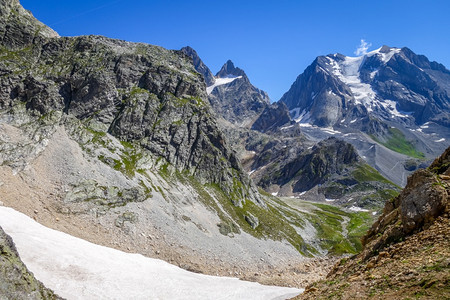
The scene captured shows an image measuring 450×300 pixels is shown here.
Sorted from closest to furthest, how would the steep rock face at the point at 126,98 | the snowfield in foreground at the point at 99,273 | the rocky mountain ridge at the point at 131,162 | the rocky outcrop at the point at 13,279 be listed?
the rocky outcrop at the point at 13,279 → the snowfield in foreground at the point at 99,273 → the rocky mountain ridge at the point at 131,162 → the steep rock face at the point at 126,98

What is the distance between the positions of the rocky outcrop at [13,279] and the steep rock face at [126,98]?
70.0 meters

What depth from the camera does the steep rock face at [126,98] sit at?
82.9 metres

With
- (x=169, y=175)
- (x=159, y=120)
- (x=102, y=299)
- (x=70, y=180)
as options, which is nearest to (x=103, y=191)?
(x=70, y=180)

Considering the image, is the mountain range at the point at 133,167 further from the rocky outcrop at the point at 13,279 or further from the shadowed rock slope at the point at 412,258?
the shadowed rock slope at the point at 412,258

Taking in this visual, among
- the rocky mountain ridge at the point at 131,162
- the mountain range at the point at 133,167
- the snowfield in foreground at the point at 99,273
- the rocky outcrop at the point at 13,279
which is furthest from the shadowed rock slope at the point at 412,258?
the rocky mountain ridge at the point at 131,162

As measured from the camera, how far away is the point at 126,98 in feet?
313

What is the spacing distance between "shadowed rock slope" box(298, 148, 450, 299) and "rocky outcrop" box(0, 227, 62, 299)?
16054mm

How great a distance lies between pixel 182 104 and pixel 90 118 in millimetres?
31990

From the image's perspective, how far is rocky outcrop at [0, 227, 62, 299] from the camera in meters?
13.9

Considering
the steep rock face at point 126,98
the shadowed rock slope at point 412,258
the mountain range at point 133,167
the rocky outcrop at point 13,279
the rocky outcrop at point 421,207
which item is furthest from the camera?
the steep rock face at point 126,98

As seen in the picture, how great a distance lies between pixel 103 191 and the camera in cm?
5619

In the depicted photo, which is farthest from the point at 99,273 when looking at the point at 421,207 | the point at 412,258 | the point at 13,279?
the point at 421,207

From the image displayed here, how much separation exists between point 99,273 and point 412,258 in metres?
29.6

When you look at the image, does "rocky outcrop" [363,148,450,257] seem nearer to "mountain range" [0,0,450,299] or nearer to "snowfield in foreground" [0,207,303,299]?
"mountain range" [0,0,450,299]
